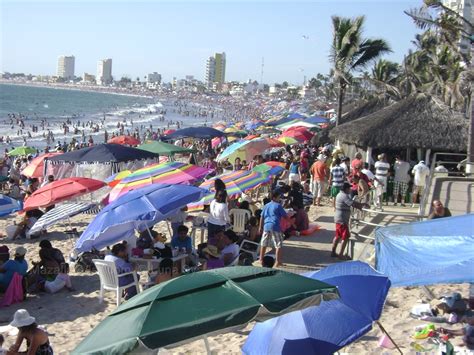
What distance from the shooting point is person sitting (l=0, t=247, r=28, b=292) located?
7.94m

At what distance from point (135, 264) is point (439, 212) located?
4.01m

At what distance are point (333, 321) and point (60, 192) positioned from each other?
6523mm

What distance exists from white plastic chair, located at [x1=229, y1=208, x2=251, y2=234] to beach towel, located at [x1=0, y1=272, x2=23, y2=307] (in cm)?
360

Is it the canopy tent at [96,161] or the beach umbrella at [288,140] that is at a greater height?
the beach umbrella at [288,140]

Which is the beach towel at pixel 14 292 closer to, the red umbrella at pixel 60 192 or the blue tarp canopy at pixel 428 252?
the red umbrella at pixel 60 192

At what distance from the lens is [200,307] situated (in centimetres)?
341

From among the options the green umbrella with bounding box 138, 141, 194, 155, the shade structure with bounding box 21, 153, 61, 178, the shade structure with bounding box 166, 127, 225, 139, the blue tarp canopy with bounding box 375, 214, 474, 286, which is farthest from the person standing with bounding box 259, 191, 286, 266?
the shade structure with bounding box 166, 127, 225, 139

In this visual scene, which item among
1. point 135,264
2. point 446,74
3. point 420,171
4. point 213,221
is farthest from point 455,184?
point 446,74

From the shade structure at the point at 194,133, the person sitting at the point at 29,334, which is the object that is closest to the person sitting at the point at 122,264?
the person sitting at the point at 29,334

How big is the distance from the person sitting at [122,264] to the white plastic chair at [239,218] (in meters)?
2.92

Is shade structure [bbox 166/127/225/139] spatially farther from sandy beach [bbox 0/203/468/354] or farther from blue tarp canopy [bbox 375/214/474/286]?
blue tarp canopy [bbox 375/214/474/286]

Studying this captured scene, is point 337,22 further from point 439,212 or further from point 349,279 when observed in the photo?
point 349,279

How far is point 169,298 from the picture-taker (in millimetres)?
3539

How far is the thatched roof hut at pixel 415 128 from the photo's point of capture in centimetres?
1508
